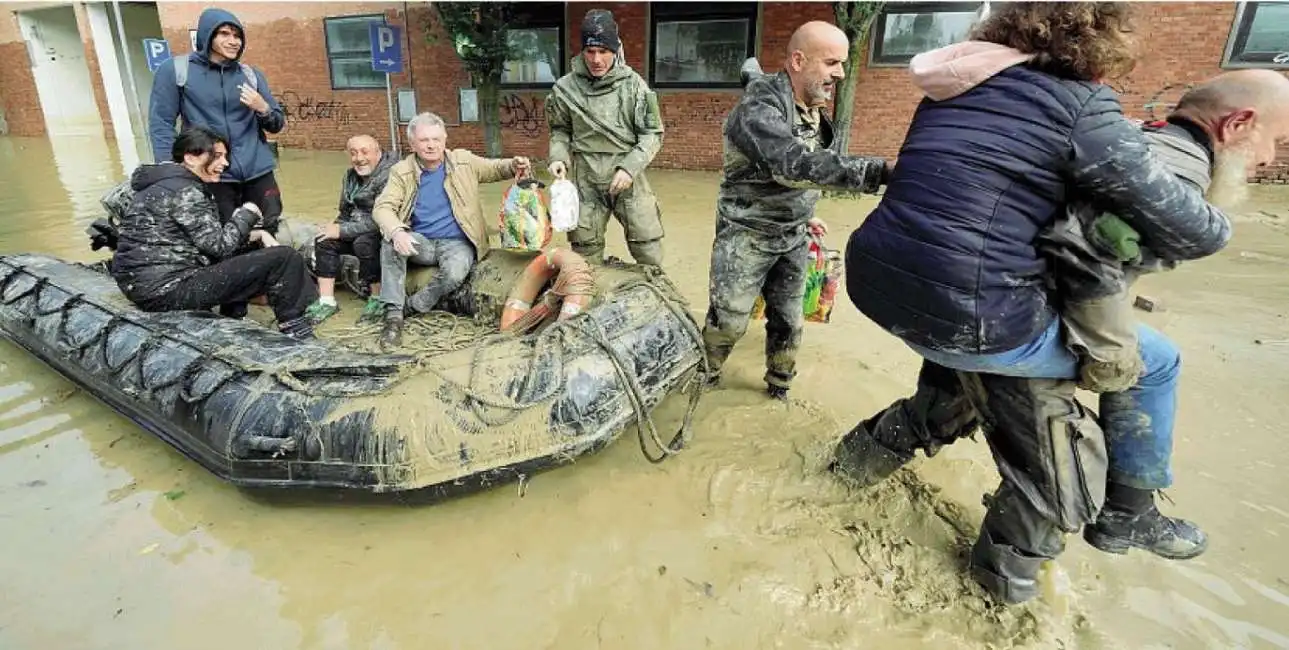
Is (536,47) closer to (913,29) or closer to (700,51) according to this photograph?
(700,51)

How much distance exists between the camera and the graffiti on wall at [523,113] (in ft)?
39.7

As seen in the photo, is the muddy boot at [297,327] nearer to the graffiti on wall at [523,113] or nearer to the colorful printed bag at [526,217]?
the colorful printed bag at [526,217]

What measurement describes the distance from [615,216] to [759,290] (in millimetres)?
1259

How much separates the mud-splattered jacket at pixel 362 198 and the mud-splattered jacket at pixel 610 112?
4.34 feet

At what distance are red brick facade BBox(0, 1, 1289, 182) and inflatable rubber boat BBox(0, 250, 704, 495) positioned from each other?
6.84m

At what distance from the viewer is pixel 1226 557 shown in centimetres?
242

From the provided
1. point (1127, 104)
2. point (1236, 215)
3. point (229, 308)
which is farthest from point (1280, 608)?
point (1127, 104)

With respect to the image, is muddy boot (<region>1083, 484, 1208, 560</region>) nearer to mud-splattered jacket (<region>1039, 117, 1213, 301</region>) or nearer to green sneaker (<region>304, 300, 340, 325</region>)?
mud-splattered jacket (<region>1039, 117, 1213, 301</region>)

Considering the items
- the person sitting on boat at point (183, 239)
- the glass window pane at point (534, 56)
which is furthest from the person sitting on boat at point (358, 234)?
the glass window pane at point (534, 56)

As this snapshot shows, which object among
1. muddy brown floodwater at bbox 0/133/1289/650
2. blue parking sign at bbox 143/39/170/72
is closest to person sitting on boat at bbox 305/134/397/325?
muddy brown floodwater at bbox 0/133/1289/650

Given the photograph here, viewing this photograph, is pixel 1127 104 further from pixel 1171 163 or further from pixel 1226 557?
pixel 1171 163

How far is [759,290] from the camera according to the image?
3.19 meters

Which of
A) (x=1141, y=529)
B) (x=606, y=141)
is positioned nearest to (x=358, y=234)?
(x=606, y=141)

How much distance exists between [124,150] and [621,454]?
983cm
